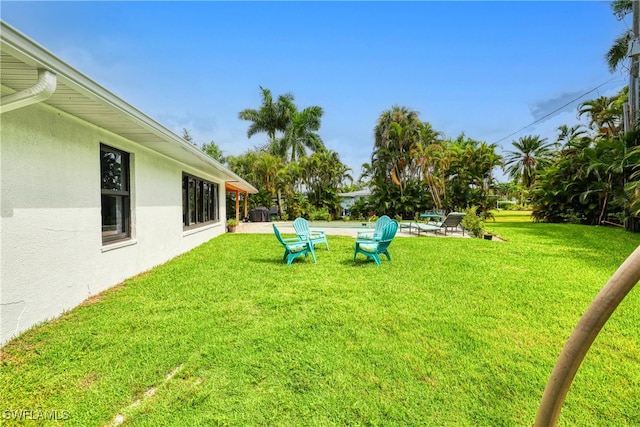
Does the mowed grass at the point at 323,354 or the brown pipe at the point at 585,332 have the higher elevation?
the brown pipe at the point at 585,332

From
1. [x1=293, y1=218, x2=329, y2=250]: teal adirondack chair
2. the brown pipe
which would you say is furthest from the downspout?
[x1=293, y1=218, x2=329, y2=250]: teal adirondack chair

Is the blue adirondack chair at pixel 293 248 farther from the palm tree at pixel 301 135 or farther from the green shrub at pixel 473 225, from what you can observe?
the palm tree at pixel 301 135

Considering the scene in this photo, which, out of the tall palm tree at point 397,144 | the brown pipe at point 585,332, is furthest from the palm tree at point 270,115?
the brown pipe at point 585,332

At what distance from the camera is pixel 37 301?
11.2 feet

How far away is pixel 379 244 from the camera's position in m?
6.62

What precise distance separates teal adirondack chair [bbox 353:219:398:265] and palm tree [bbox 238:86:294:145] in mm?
22369

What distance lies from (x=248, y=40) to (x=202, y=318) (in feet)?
39.1

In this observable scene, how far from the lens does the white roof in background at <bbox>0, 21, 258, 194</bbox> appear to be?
7.50 feet

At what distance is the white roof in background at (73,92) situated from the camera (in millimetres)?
2285

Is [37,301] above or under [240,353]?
above

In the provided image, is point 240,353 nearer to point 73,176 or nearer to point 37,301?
point 37,301

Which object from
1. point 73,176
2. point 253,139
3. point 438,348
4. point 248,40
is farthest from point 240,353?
point 253,139

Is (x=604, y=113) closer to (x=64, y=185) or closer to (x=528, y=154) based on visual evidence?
(x=528, y=154)

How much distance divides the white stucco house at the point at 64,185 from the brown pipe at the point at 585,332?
370 centimetres
